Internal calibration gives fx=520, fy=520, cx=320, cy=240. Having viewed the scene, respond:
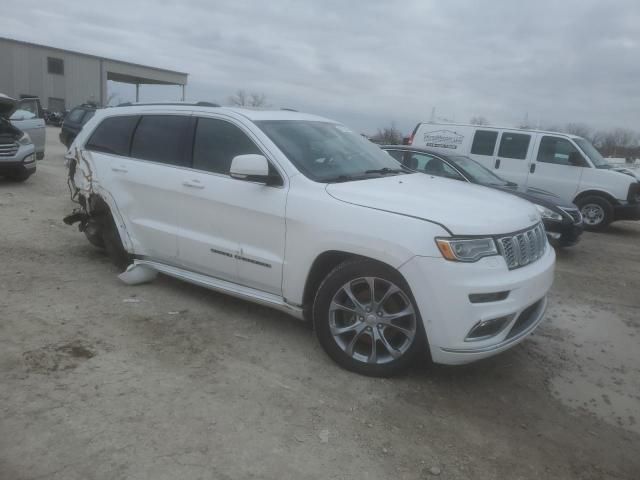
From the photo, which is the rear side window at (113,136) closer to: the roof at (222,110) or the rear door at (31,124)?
the roof at (222,110)

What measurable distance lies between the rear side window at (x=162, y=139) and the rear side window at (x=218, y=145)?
0.15 metres

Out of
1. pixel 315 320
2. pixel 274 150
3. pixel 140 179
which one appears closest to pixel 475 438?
pixel 315 320

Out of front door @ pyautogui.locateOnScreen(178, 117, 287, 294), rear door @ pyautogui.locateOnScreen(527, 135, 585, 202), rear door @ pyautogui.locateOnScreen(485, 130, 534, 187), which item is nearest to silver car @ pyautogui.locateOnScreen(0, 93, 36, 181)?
front door @ pyautogui.locateOnScreen(178, 117, 287, 294)

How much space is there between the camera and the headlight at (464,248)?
3064 mm

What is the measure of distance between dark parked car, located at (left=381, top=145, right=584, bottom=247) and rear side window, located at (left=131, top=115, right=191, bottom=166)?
4468mm

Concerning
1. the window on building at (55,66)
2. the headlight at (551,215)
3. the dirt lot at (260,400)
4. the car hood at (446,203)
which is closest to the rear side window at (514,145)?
the headlight at (551,215)

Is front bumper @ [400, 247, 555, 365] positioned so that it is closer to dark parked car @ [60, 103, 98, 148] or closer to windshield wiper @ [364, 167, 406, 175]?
windshield wiper @ [364, 167, 406, 175]

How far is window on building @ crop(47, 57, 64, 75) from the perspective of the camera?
4569 cm

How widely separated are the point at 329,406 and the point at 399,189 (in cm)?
154

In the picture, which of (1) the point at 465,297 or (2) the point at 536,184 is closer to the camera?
(1) the point at 465,297

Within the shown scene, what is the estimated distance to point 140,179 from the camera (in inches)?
183

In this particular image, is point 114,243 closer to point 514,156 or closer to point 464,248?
point 464,248

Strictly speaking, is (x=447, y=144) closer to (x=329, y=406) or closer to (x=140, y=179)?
(x=140, y=179)

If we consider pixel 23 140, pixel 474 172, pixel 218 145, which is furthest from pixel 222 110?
pixel 23 140
